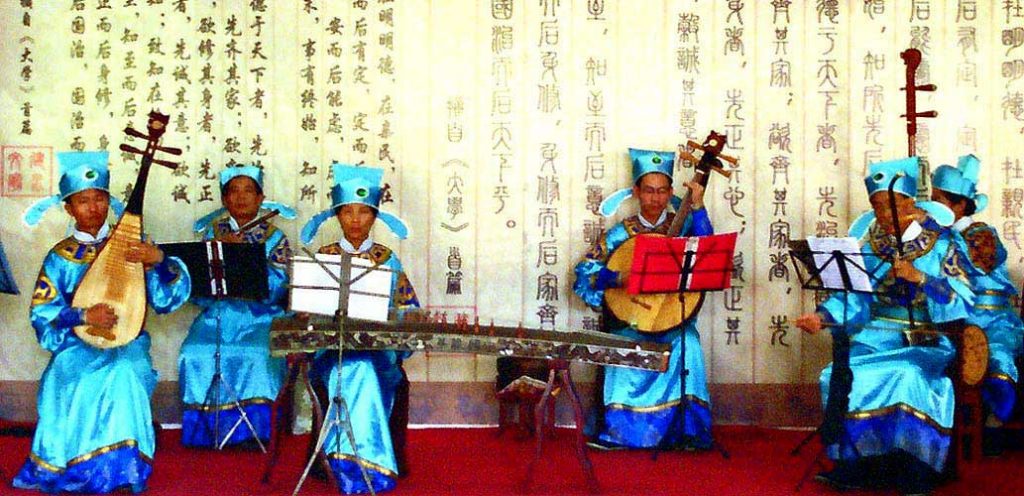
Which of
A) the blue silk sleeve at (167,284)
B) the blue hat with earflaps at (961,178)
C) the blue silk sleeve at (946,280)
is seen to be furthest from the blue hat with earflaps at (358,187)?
the blue hat with earflaps at (961,178)

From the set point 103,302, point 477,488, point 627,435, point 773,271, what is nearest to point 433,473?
point 477,488

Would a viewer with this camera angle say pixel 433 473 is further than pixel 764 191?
No

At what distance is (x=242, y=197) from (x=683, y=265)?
7.94 ft

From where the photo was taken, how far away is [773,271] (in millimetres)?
6496

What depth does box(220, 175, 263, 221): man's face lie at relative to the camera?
6.01 m

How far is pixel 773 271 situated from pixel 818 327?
1.58 m

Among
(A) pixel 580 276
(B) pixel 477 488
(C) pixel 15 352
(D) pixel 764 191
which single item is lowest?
(B) pixel 477 488

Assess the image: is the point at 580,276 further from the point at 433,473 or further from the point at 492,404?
the point at 433,473

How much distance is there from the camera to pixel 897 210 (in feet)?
16.7

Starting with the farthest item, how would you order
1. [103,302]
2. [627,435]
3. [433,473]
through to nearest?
[627,435]
[433,473]
[103,302]

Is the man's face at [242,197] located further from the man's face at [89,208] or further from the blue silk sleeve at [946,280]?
the blue silk sleeve at [946,280]

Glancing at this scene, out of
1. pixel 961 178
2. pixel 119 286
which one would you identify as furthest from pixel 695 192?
pixel 119 286

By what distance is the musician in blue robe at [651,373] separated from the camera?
5.85 m

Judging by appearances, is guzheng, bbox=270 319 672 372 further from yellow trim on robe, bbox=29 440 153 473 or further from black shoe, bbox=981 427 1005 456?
black shoe, bbox=981 427 1005 456
